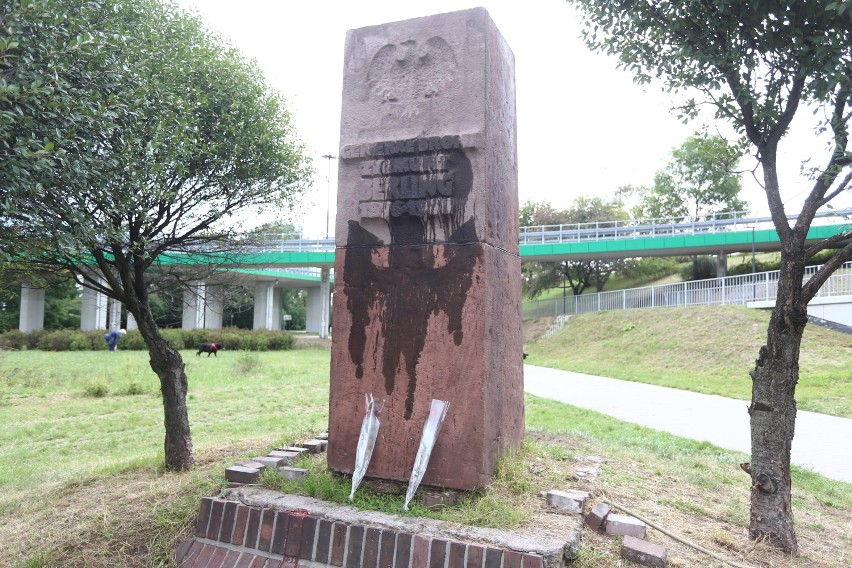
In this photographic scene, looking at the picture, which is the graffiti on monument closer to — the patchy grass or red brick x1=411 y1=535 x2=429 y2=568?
red brick x1=411 y1=535 x2=429 y2=568

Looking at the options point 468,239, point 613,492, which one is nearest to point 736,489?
point 613,492

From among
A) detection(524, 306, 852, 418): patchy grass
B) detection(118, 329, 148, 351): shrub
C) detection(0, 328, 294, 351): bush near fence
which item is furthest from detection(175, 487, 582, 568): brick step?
detection(118, 329, 148, 351): shrub

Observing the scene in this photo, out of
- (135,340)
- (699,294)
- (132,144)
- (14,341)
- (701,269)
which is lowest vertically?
A: (14,341)

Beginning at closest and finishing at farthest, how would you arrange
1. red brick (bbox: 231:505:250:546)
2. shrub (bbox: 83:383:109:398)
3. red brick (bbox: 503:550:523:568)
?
red brick (bbox: 503:550:523:568) < red brick (bbox: 231:505:250:546) < shrub (bbox: 83:383:109:398)

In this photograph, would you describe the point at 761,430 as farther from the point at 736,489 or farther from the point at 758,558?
the point at 736,489

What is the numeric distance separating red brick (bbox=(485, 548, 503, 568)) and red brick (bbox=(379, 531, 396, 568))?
0.46 m

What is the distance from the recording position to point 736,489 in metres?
4.64

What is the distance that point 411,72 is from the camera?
12.6ft

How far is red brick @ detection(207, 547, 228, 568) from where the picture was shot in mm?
3133

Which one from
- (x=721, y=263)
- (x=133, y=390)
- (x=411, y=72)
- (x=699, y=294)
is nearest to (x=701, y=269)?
(x=721, y=263)

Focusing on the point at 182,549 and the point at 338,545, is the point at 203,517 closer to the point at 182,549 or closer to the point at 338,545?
the point at 182,549

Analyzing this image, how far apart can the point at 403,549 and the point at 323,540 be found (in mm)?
434

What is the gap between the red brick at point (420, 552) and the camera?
2805 millimetres

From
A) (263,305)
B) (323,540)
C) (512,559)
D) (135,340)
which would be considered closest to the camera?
(512,559)
